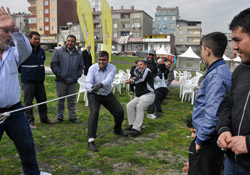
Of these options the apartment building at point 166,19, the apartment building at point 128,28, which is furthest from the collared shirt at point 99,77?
the apartment building at point 166,19

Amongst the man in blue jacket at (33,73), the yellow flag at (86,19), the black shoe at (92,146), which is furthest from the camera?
the yellow flag at (86,19)

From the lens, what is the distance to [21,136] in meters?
2.52

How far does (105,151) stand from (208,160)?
2.32 meters

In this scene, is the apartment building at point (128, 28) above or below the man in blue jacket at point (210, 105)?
above

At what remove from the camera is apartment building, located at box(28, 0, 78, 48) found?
57938 millimetres

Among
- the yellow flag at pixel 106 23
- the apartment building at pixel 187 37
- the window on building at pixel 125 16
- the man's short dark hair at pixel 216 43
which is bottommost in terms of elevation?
the man's short dark hair at pixel 216 43

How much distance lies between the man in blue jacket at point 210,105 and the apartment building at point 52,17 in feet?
199

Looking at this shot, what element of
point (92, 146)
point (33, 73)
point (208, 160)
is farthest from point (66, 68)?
point (208, 160)

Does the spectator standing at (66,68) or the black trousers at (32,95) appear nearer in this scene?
the black trousers at (32,95)

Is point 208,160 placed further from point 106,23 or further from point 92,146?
point 106,23

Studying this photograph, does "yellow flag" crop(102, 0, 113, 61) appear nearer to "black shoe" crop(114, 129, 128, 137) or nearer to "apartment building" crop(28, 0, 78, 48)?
"black shoe" crop(114, 129, 128, 137)

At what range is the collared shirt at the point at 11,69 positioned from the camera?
2344 millimetres

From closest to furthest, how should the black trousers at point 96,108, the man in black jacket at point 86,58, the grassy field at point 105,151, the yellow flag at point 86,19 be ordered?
the grassy field at point 105,151
the black trousers at point 96,108
the man in black jacket at point 86,58
the yellow flag at point 86,19

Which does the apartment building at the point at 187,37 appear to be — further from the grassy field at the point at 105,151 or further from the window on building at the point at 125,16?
the grassy field at the point at 105,151
